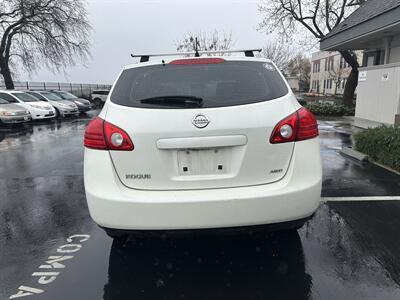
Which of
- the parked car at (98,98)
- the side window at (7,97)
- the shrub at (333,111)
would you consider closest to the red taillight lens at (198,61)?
the side window at (7,97)

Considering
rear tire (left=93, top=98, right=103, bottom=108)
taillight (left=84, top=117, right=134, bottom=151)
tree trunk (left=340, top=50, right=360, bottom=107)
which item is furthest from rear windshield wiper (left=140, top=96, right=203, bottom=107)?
rear tire (left=93, top=98, right=103, bottom=108)

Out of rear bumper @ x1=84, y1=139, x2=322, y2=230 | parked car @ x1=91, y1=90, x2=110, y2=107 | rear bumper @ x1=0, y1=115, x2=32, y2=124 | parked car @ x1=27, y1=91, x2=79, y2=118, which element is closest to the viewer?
rear bumper @ x1=84, y1=139, x2=322, y2=230

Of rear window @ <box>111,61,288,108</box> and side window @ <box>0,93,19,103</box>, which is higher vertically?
rear window @ <box>111,61,288,108</box>

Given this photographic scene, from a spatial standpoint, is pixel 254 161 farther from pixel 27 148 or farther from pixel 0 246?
pixel 27 148

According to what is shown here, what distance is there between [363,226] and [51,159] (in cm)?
655

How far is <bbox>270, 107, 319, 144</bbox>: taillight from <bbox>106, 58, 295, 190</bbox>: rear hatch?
4cm

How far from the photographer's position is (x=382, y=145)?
641cm

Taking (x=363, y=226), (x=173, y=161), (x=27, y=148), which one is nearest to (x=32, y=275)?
(x=173, y=161)

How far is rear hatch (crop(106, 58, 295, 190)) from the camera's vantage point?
251 centimetres

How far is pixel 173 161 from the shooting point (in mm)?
2553

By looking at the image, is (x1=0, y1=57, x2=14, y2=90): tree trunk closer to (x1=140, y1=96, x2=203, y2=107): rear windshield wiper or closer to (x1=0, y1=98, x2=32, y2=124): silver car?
(x1=0, y1=98, x2=32, y2=124): silver car

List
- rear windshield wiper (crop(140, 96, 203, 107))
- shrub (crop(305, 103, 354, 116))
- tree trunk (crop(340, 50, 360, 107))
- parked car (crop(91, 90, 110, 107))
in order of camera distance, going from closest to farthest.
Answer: rear windshield wiper (crop(140, 96, 203, 107))
shrub (crop(305, 103, 354, 116))
tree trunk (crop(340, 50, 360, 107))
parked car (crop(91, 90, 110, 107))

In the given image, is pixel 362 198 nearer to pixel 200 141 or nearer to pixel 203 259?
pixel 203 259

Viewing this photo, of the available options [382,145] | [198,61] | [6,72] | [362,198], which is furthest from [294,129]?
[6,72]
